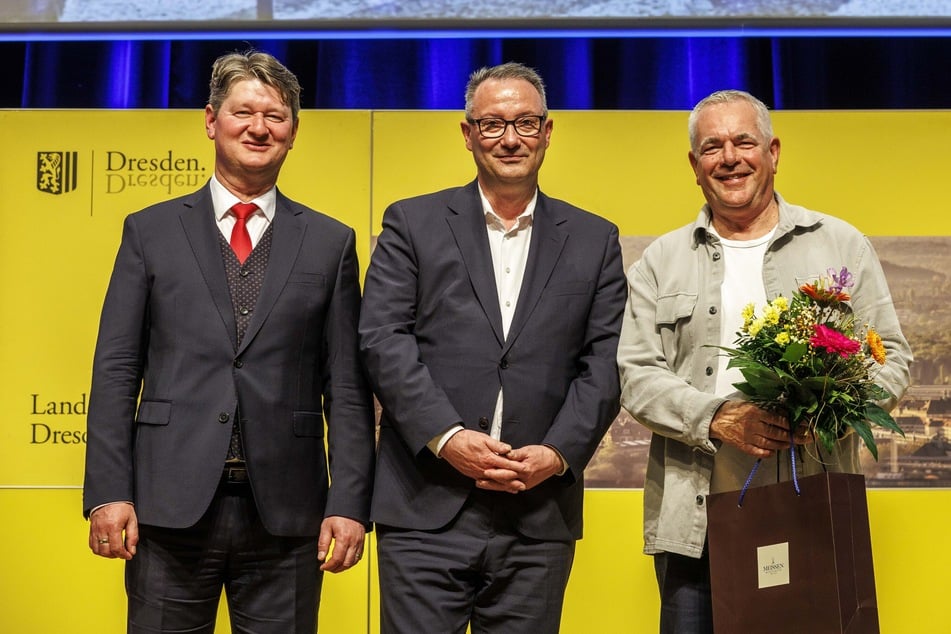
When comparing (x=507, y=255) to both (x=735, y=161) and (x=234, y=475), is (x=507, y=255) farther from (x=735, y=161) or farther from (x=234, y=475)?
(x=234, y=475)

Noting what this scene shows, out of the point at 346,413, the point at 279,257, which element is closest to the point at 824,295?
the point at 346,413

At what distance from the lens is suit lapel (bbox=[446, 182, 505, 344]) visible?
9.49 ft

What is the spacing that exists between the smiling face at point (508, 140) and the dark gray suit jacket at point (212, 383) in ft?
1.70

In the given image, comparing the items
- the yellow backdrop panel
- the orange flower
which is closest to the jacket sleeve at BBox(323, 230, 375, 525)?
the orange flower

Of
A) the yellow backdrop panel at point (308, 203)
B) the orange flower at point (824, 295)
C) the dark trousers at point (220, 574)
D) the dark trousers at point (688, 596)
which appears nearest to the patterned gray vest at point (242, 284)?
the dark trousers at point (220, 574)

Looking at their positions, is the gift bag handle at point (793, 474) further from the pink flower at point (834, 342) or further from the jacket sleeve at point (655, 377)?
the pink flower at point (834, 342)

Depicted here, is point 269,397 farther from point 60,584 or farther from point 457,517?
point 60,584

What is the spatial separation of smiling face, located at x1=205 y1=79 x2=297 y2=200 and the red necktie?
Answer: 2.0 inches

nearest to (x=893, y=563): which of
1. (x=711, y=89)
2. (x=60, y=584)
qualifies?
(x=711, y=89)

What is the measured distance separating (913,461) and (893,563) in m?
0.42

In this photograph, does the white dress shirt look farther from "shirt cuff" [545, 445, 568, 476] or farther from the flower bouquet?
the flower bouquet

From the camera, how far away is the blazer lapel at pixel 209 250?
9.48ft

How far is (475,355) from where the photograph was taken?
2.86m

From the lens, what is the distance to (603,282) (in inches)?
119
